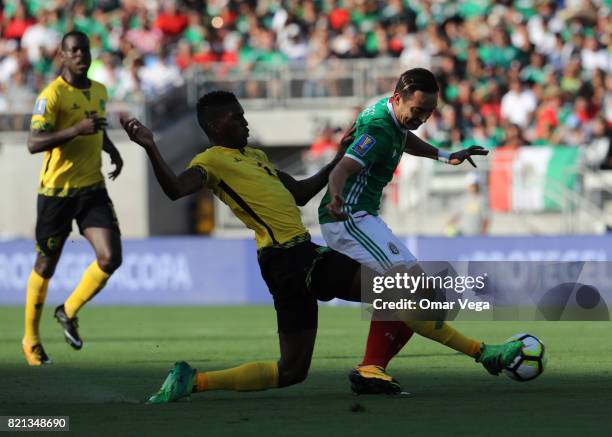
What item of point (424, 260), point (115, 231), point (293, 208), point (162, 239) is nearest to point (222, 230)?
point (162, 239)

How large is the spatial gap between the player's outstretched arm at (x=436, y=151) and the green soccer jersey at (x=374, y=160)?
0.36 metres

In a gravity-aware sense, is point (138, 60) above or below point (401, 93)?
above

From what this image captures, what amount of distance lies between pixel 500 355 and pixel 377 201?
122cm

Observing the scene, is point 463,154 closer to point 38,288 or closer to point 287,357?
point 287,357

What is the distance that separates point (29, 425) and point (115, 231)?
4.28 m

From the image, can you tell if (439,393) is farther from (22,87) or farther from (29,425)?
(22,87)

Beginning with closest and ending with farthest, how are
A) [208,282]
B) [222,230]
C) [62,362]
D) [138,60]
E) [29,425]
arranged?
[29,425] < [62,362] < [208,282] < [222,230] < [138,60]

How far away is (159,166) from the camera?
7.11 metres

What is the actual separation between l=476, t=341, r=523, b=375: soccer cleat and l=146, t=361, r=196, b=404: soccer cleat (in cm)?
172

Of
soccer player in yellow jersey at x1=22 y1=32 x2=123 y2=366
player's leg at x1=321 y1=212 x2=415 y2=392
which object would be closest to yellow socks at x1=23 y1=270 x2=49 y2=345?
soccer player in yellow jersey at x1=22 y1=32 x2=123 y2=366

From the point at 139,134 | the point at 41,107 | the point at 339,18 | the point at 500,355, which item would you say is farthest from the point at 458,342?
the point at 339,18

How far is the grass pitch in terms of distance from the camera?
6.48m

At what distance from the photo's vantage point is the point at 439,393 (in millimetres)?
7934

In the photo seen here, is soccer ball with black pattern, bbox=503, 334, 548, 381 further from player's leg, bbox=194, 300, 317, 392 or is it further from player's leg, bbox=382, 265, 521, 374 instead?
player's leg, bbox=194, 300, 317, 392
